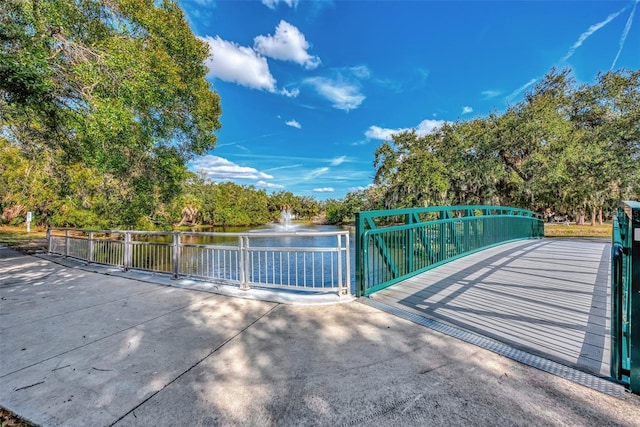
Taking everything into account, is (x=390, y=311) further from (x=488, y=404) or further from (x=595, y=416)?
(x=595, y=416)

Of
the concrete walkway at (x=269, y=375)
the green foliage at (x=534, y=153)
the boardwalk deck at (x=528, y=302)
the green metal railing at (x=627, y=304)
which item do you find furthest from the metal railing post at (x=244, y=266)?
the green foliage at (x=534, y=153)

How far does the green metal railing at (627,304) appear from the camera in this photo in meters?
1.76

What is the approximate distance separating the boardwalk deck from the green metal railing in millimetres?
190

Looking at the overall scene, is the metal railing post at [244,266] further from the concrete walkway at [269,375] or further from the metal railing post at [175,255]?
the metal railing post at [175,255]

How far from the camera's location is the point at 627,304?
72.6 inches

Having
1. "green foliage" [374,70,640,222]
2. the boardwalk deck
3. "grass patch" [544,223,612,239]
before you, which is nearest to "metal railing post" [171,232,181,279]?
the boardwalk deck

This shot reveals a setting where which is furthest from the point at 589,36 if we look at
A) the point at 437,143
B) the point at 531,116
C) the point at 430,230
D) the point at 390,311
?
the point at 390,311

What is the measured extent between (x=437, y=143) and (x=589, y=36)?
12061 millimetres

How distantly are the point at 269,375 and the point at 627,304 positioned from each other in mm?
2667

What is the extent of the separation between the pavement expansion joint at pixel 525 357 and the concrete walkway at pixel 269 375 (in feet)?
0.24

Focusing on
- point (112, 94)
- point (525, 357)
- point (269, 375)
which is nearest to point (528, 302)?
point (525, 357)

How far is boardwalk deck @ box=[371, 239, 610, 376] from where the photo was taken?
2558mm

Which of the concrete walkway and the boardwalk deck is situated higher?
the boardwalk deck

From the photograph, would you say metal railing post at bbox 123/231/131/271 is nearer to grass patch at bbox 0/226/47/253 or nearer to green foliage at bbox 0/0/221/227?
green foliage at bbox 0/0/221/227
